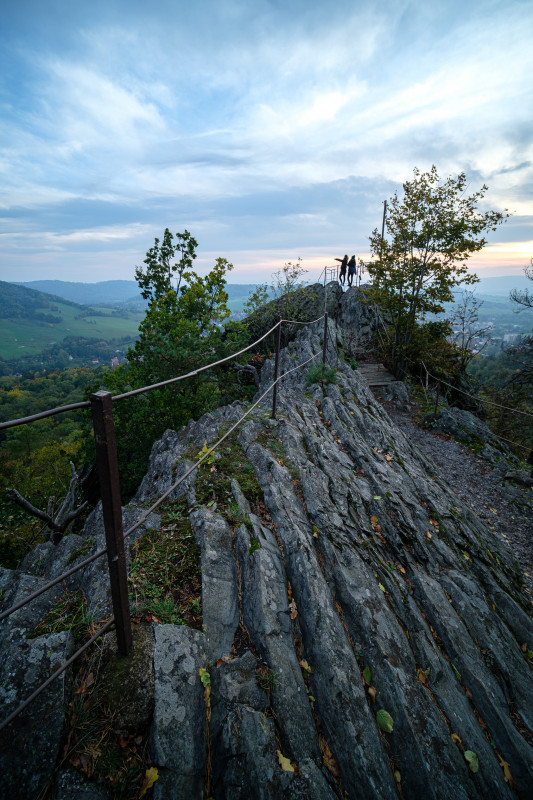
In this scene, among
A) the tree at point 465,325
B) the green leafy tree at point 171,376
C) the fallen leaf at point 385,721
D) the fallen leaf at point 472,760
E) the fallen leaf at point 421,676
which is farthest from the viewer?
the tree at point 465,325

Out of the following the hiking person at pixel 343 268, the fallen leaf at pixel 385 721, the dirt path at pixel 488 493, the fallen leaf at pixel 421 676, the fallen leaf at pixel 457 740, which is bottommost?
the dirt path at pixel 488 493

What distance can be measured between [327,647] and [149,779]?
148 cm

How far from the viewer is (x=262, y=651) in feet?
8.52

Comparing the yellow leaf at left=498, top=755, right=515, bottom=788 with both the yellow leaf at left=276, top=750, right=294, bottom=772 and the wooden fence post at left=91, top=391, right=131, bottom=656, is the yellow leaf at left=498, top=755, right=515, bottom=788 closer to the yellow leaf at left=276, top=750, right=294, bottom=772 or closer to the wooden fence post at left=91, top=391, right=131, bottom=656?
the yellow leaf at left=276, top=750, right=294, bottom=772

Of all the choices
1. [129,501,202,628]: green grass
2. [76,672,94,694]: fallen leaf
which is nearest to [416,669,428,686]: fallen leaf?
[129,501,202,628]: green grass

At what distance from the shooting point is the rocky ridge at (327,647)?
2109 mm

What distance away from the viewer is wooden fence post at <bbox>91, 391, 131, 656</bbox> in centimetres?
180

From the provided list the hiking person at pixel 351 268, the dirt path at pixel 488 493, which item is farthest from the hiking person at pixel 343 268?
the dirt path at pixel 488 493

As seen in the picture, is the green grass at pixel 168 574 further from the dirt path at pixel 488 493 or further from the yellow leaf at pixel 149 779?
the dirt path at pixel 488 493

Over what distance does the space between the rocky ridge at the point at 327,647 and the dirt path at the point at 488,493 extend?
69.0 inches

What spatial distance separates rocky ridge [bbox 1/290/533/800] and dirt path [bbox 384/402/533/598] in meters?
1.75

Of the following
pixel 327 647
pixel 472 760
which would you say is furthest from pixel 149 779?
pixel 472 760

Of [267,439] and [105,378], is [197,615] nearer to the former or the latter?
[267,439]

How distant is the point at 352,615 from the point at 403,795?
1112 millimetres
